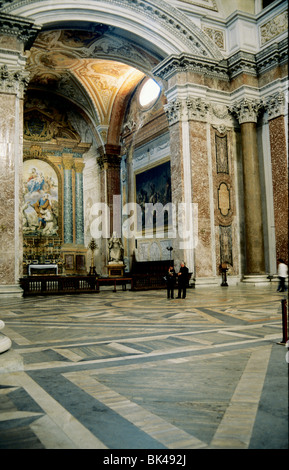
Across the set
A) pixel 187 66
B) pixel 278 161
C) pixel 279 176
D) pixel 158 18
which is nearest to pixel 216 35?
pixel 187 66

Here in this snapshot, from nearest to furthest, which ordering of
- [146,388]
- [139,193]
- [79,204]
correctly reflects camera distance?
1. [146,388]
2. [139,193]
3. [79,204]

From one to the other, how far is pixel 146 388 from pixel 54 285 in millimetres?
10394

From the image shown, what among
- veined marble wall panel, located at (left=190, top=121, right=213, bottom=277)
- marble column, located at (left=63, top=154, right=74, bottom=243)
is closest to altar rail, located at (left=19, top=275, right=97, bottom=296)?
veined marble wall panel, located at (left=190, top=121, right=213, bottom=277)

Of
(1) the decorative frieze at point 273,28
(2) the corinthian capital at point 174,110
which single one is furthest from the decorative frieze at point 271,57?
(2) the corinthian capital at point 174,110

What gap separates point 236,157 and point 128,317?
10.0 meters

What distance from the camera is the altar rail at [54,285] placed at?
1139 centimetres

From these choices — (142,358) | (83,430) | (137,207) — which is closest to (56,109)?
(137,207)

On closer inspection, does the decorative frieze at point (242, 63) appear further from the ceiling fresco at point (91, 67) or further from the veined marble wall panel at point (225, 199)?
the ceiling fresco at point (91, 67)

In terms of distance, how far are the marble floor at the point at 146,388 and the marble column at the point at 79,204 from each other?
1608 centimetres

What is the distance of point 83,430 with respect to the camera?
1.91 meters

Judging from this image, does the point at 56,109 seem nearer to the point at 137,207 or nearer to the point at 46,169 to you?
the point at 46,169

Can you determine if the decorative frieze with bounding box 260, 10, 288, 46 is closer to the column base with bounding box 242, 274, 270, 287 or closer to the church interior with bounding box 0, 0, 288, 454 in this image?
the church interior with bounding box 0, 0, 288, 454

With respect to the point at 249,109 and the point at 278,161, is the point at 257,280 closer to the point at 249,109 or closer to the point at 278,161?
the point at 278,161

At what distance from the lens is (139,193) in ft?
65.5
